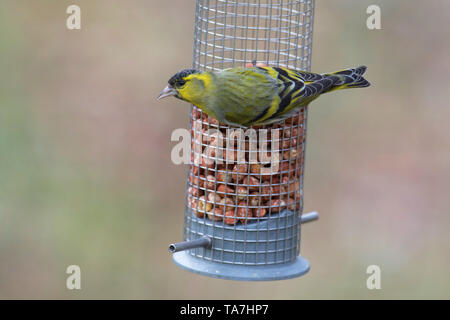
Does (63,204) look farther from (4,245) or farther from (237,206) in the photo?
(237,206)

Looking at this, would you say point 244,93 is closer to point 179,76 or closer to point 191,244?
point 179,76

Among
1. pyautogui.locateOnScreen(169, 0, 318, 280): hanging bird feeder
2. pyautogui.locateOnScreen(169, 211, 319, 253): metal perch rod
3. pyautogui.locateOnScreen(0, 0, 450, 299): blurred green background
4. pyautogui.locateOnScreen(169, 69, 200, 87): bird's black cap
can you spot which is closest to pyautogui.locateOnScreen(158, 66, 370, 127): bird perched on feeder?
pyautogui.locateOnScreen(169, 69, 200, 87): bird's black cap

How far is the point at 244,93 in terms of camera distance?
5.96 metres

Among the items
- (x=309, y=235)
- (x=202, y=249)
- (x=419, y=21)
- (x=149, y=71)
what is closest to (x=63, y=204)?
(x=149, y=71)

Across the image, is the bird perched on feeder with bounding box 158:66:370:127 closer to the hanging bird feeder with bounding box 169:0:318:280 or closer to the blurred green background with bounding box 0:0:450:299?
the hanging bird feeder with bounding box 169:0:318:280

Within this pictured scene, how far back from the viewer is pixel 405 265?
956 centimetres

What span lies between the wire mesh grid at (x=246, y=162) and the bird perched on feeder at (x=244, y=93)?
0.21 meters

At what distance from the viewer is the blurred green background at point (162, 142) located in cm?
940

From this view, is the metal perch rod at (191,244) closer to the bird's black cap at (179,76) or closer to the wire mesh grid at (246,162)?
the wire mesh grid at (246,162)

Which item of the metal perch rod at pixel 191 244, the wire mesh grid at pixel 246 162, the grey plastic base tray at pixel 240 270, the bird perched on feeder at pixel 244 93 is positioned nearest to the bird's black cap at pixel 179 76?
the bird perched on feeder at pixel 244 93

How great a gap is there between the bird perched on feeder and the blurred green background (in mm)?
3440

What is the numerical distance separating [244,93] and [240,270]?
116cm

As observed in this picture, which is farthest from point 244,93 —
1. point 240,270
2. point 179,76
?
point 240,270

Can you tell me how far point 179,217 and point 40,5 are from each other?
2.64 metres
